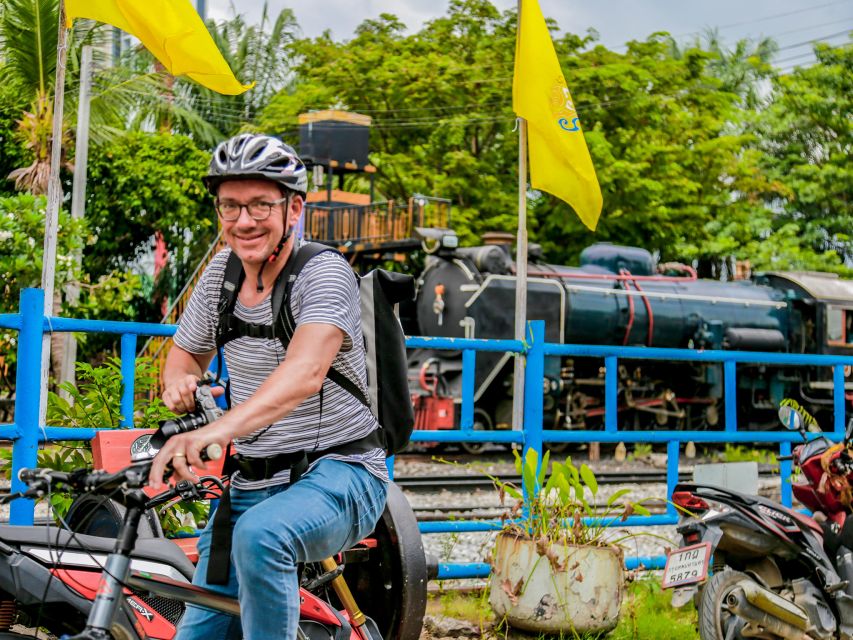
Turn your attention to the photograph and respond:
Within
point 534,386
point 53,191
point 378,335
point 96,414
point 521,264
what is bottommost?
point 96,414

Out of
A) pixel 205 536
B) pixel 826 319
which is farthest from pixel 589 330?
pixel 205 536

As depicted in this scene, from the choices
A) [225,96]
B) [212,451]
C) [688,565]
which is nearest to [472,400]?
[688,565]

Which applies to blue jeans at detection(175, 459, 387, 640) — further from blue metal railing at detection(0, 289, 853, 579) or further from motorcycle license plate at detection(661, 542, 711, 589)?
motorcycle license plate at detection(661, 542, 711, 589)

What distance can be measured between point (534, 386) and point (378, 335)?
2.96 meters

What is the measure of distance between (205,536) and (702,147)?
24.3 m

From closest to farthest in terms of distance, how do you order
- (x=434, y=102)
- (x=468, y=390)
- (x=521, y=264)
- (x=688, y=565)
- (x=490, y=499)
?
(x=688, y=565) → (x=468, y=390) → (x=521, y=264) → (x=490, y=499) → (x=434, y=102)

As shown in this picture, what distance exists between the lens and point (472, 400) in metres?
5.93

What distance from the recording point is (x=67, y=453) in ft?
15.3

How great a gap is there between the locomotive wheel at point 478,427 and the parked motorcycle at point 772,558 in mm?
9526

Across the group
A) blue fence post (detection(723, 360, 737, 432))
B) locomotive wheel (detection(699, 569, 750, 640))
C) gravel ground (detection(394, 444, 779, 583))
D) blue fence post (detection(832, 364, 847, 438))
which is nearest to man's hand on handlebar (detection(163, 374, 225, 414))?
gravel ground (detection(394, 444, 779, 583))

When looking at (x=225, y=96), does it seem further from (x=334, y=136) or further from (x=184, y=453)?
(x=184, y=453)

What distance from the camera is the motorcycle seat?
113 inches

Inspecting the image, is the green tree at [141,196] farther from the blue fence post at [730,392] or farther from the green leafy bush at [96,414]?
the green leafy bush at [96,414]

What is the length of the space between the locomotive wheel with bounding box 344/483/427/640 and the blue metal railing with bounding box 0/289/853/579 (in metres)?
1.26
